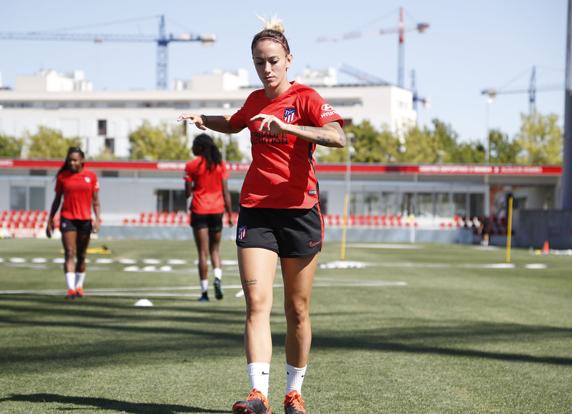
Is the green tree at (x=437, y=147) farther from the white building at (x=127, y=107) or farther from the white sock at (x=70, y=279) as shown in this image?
the white sock at (x=70, y=279)

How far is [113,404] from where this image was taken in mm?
6113

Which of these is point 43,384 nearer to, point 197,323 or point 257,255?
point 257,255

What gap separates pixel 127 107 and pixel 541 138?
6790 centimetres

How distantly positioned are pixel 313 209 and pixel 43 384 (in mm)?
2274

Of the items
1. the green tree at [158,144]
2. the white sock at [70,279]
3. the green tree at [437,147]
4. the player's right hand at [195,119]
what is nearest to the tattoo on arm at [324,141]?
the player's right hand at [195,119]

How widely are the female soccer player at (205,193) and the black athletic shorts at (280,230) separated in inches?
288

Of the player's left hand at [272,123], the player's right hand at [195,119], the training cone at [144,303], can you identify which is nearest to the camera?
the player's left hand at [272,123]

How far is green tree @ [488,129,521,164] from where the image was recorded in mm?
101750

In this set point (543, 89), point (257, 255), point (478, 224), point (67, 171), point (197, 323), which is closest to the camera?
point (257, 255)

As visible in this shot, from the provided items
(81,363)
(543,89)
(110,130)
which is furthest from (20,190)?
(543,89)

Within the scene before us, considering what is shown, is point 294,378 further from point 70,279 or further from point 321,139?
point 70,279

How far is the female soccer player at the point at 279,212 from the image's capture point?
565 centimetres

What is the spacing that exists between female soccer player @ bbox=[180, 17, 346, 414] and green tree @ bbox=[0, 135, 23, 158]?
109294 mm

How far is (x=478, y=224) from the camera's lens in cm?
5450
